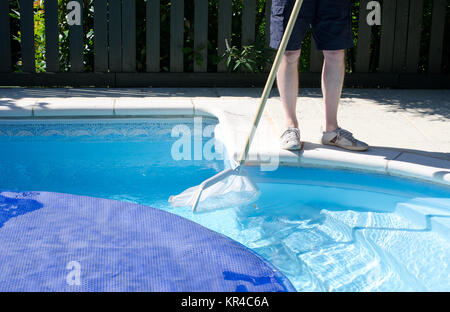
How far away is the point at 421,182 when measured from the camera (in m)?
3.87

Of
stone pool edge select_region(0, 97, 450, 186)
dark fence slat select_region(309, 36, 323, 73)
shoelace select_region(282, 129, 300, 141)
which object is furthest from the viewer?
dark fence slat select_region(309, 36, 323, 73)

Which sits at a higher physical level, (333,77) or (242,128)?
(333,77)

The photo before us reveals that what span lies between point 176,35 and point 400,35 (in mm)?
2299

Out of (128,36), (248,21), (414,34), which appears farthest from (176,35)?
(414,34)

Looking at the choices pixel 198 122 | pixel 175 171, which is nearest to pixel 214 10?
pixel 198 122

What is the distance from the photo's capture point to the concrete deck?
4109 millimetres

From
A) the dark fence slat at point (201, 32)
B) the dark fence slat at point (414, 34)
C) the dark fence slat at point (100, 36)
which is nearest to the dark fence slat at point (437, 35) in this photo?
the dark fence slat at point (414, 34)

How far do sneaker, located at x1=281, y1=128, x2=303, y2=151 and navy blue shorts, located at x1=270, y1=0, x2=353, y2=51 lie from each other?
537mm

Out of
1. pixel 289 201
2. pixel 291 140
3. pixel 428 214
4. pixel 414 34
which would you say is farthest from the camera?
pixel 414 34

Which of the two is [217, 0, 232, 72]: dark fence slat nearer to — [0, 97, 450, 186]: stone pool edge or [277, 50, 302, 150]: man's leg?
[0, 97, 450, 186]: stone pool edge

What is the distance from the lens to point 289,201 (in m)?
3.86

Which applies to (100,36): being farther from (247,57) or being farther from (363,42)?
(363,42)

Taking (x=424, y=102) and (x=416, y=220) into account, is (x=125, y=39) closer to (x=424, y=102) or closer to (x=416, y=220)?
(x=424, y=102)

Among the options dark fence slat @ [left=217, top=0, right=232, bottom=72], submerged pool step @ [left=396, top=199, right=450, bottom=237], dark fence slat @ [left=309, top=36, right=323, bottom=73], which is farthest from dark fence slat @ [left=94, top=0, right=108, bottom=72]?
submerged pool step @ [left=396, top=199, right=450, bottom=237]
